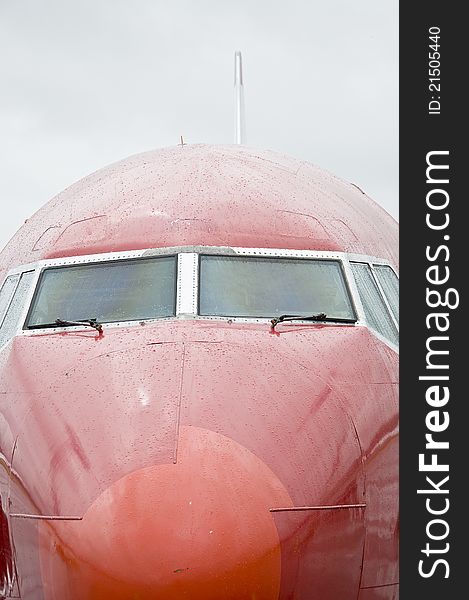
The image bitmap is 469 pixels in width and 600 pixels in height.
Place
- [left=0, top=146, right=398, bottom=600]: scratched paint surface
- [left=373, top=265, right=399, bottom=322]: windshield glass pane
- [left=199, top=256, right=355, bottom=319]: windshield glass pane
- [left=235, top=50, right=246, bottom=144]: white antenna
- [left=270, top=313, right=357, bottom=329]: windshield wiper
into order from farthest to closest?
1. [left=235, top=50, right=246, bottom=144]: white antenna
2. [left=373, top=265, right=399, bottom=322]: windshield glass pane
3. [left=199, top=256, right=355, bottom=319]: windshield glass pane
4. [left=270, top=313, right=357, bottom=329]: windshield wiper
5. [left=0, top=146, right=398, bottom=600]: scratched paint surface

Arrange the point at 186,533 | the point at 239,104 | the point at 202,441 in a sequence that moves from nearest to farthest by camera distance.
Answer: the point at 186,533
the point at 202,441
the point at 239,104

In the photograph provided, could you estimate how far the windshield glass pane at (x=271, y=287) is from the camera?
995 centimetres

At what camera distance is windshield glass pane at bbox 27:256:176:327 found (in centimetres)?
999

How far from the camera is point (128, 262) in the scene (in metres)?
10.5

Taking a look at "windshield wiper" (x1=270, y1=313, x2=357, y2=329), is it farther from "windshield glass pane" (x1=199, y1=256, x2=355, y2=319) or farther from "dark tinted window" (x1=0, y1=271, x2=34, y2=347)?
"dark tinted window" (x1=0, y1=271, x2=34, y2=347)

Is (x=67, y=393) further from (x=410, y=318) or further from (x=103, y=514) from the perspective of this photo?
(x=410, y=318)

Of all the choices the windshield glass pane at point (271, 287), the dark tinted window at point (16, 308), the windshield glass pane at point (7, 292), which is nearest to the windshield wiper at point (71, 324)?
the dark tinted window at point (16, 308)

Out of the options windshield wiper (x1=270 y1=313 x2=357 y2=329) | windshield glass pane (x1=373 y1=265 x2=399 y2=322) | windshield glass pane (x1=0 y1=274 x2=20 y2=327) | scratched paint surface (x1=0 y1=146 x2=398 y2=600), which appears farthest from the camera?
windshield glass pane (x1=0 y1=274 x2=20 y2=327)

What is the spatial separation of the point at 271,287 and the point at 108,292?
132cm

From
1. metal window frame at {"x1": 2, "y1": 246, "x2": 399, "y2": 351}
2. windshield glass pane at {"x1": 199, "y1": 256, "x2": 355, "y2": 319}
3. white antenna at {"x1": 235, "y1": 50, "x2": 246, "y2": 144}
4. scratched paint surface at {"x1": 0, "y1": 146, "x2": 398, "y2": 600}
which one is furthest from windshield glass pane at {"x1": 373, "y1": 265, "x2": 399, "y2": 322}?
white antenna at {"x1": 235, "y1": 50, "x2": 246, "y2": 144}

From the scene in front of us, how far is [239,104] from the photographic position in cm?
1888

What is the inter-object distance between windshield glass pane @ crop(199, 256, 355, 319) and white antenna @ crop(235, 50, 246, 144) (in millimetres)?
8039

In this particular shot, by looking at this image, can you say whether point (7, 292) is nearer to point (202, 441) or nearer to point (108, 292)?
point (108, 292)

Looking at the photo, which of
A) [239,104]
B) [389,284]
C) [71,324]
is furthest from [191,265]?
[239,104]
